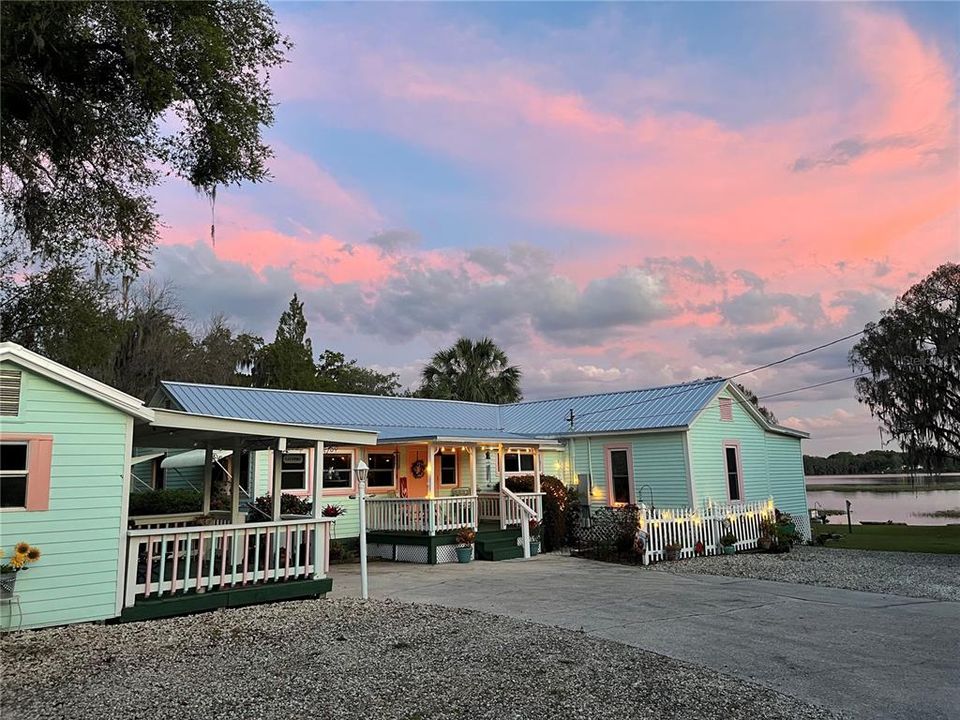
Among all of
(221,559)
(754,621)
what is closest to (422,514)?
(221,559)

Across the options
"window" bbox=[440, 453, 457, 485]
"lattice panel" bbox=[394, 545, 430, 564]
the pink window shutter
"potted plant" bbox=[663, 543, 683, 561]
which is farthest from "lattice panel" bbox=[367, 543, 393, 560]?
the pink window shutter

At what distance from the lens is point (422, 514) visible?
15.1 metres

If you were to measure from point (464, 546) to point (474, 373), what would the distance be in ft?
57.3

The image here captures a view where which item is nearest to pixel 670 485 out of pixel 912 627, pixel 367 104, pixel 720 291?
pixel 720 291

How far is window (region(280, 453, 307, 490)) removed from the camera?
613 inches

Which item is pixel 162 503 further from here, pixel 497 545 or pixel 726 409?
pixel 726 409

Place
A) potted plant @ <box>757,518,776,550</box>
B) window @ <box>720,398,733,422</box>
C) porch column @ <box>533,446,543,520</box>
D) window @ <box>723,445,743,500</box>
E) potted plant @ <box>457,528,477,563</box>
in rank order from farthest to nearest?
window @ <box>720,398,733,422</box>
window @ <box>723,445,743,500</box>
porch column @ <box>533,446,543,520</box>
potted plant @ <box>757,518,776,550</box>
potted plant @ <box>457,528,477,563</box>

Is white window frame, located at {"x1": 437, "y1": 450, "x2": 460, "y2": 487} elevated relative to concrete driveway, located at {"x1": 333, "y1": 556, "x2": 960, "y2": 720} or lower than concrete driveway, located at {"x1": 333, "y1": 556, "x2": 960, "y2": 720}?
elevated

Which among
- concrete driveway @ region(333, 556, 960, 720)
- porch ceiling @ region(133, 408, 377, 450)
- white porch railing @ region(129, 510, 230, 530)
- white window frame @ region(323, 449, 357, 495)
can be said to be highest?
porch ceiling @ region(133, 408, 377, 450)

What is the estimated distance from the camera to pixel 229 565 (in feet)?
32.8

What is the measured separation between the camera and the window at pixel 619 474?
59.6ft

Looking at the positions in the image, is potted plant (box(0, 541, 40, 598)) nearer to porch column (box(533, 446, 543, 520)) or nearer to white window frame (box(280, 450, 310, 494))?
white window frame (box(280, 450, 310, 494))

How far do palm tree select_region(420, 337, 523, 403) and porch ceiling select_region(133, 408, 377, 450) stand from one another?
20.1m

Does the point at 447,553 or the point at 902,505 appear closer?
the point at 447,553
